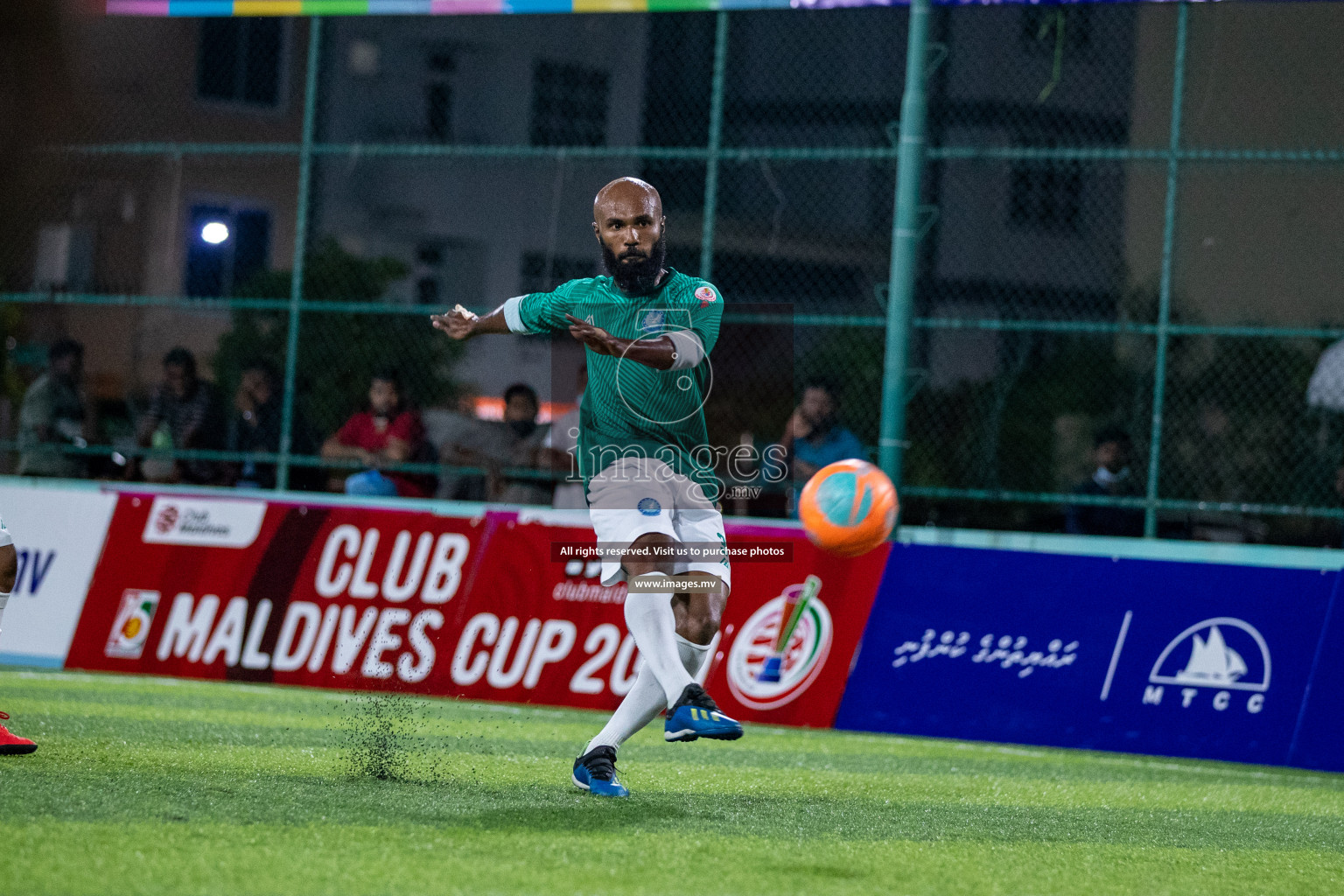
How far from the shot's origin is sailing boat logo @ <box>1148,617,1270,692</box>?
10.2 meters

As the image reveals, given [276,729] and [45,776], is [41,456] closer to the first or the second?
[276,729]

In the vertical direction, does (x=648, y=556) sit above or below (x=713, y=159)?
below

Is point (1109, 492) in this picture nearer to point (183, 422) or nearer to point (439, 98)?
point (183, 422)

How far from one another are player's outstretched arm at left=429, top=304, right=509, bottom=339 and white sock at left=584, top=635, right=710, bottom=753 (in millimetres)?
1443

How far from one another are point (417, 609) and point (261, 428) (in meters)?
3.04

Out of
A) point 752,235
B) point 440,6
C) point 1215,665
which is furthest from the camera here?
point 752,235

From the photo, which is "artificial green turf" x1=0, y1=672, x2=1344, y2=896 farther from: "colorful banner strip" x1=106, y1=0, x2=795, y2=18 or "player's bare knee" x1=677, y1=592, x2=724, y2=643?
"colorful banner strip" x1=106, y1=0, x2=795, y2=18

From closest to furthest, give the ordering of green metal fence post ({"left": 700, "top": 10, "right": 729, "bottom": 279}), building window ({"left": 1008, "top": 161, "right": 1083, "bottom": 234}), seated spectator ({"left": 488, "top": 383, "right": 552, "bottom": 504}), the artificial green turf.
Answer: the artificial green turf → green metal fence post ({"left": 700, "top": 10, "right": 729, "bottom": 279}) → seated spectator ({"left": 488, "top": 383, "right": 552, "bottom": 504}) → building window ({"left": 1008, "top": 161, "right": 1083, "bottom": 234})

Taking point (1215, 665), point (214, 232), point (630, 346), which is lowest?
point (1215, 665)

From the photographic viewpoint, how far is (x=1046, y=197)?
80.3 ft

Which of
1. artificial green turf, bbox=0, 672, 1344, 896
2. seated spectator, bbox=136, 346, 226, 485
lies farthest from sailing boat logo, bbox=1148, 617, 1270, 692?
seated spectator, bbox=136, 346, 226, 485

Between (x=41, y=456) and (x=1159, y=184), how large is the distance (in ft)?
56.6

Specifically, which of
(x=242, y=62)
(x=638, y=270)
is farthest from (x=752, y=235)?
(x=638, y=270)

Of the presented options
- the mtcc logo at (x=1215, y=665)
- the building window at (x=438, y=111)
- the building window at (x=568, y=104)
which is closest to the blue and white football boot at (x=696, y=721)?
the mtcc logo at (x=1215, y=665)
